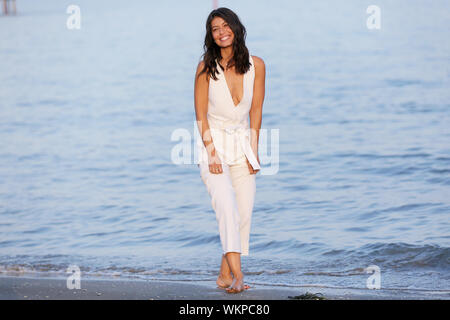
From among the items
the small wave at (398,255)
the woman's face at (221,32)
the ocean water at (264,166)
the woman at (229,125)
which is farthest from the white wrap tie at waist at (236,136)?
the small wave at (398,255)

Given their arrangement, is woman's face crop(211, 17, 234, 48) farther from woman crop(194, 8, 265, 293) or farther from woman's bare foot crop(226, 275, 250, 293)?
woman's bare foot crop(226, 275, 250, 293)

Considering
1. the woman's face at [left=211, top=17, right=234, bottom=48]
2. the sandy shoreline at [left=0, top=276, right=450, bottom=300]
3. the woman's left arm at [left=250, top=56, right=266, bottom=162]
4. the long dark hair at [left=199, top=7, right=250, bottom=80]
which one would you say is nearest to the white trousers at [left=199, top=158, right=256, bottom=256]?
the woman's left arm at [left=250, top=56, right=266, bottom=162]

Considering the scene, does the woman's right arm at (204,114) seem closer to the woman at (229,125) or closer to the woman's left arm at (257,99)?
the woman at (229,125)

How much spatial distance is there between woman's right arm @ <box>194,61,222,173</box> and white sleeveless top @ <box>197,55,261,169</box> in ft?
0.12

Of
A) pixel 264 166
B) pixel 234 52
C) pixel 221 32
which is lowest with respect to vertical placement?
pixel 264 166

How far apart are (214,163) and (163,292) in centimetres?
86

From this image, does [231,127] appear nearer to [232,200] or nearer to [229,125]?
[229,125]

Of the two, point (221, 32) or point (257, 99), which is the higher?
point (221, 32)

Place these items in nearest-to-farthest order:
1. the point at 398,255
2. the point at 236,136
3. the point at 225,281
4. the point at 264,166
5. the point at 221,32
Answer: the point at 221,32 < the point at 236,136 < the point at 225,281 < the point at 398,255 < the point at 264,166

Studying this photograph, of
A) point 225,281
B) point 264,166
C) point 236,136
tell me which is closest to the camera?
point 236,136

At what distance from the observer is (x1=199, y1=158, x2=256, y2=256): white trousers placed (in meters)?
4.44

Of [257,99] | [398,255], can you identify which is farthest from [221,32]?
[398,255]

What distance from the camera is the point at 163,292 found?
4.77 metres
